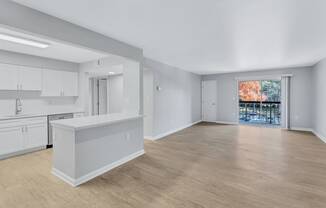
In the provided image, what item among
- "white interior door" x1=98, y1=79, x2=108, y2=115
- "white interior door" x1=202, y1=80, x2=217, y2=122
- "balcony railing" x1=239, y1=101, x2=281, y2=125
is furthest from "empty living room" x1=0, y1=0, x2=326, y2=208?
"white interior door" x1=202, y1=80, x2=217, y2=122

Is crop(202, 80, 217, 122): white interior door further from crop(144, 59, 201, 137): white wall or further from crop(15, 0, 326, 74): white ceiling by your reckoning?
crop(15, 0, 326, 74): white ceiling

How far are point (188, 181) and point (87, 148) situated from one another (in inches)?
65.1

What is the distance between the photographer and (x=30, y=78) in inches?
164

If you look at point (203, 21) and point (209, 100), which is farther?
point (209, 100)

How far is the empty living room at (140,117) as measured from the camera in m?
2.06

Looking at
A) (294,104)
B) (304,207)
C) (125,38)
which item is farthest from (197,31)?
(294,104)

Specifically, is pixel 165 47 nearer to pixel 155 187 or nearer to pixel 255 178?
pixel 155 187

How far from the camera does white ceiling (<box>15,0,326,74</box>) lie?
1.92m

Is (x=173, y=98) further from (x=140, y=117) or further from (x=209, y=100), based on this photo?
(x=209, y=100)

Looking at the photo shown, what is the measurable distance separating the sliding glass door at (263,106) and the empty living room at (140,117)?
208 cm

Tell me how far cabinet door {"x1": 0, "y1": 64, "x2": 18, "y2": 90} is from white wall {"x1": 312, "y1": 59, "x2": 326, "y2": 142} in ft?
25.8

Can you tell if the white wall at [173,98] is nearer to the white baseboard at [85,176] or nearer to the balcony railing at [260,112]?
the white baseboard at [85,176]

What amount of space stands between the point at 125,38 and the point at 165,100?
9.08 feet

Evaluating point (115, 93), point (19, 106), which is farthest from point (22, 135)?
point (115, 93)
